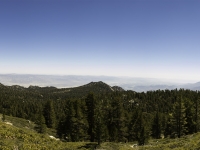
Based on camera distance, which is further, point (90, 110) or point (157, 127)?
point (157, 127)

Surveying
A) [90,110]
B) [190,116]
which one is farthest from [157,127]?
[90,110]

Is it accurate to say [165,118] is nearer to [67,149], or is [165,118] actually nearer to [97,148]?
[97,148]

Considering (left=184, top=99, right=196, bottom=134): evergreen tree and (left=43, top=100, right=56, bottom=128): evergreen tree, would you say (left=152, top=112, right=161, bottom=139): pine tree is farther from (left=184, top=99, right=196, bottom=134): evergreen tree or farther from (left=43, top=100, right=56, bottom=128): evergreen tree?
(left=43, top=100, right=56, bottom=128): evergreen tree

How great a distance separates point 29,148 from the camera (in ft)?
72.0

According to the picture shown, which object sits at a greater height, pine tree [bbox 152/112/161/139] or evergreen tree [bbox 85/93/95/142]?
evergreen tree [bbox 85/93/95/142]

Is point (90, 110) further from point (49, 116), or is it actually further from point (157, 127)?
point (157, 127)

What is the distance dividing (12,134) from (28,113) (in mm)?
114765

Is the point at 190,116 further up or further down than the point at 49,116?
further up

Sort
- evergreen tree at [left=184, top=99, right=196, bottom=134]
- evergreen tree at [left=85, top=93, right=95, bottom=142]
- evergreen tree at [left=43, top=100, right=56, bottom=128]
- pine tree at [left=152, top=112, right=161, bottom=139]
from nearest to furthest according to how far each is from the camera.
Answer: evergreen tree at [left=85, top=93, right=95, bottom=142]
evergreen tree at [left=184, top=99, right=196, bottom=134]
pine tree at [left=152, top=112, right=161, bottom=139]
evergreen tree at [left=43, top=100, right=56, bottom=128]

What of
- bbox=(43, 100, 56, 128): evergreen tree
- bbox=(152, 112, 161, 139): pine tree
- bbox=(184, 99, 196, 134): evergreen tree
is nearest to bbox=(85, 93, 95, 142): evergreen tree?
bbox=(43, 100, 56, 128): evergreen tree

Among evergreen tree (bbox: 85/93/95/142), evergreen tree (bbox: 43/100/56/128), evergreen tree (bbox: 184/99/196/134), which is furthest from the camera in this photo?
evergreen tree (bbox: 43/100/56/128)

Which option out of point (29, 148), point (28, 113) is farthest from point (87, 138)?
point (28, 113)

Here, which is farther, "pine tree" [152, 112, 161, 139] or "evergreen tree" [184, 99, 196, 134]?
"pine tree" [152, 112, 161, 139]

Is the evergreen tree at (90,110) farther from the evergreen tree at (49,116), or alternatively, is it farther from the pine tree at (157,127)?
the pine tree at (157,127)
